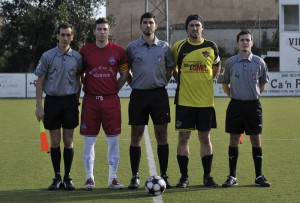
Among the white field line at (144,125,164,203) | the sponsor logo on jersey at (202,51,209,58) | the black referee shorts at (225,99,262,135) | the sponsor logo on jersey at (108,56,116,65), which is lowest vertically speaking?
the white field line at (144,125,164,203)

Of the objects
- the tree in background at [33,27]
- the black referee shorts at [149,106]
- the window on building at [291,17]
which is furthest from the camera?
the tree in background at [33,27]

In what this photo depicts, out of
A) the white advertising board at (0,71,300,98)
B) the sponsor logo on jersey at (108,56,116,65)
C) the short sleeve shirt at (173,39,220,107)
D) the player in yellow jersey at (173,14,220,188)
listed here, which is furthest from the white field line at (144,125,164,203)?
the white advertising board at (0,71,300,98)

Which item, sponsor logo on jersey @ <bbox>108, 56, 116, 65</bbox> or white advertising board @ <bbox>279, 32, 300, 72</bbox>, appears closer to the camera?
sponsor logo on jersey @ <bbox>108, 56, 116, 65</bbox>

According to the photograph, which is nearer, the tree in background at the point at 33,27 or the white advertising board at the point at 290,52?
the white advertising board at the point at 290,52

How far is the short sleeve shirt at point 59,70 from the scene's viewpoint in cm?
824

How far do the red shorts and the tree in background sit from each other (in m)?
40.4

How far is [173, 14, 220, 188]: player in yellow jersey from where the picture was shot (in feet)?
27.3

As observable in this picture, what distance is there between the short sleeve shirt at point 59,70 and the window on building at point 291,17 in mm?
37759

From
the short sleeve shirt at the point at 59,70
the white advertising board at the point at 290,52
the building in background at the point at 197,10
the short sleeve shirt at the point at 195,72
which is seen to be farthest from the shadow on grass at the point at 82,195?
the building in background at the point at 197,10

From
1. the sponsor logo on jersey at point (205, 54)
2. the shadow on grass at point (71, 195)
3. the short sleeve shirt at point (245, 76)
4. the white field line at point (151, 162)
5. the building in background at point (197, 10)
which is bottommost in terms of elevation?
the shadow on grass at point (71, 195)

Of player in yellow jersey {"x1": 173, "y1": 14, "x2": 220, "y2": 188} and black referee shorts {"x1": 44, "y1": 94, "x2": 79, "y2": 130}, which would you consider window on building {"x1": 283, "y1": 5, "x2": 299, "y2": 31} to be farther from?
black referee shorts {"x1": 44, "y1": 94, "x2": 79, "y2": 130}

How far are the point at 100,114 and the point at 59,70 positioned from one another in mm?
763

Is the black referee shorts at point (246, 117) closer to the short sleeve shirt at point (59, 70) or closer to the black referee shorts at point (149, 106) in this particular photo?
the black referee shorts at point (149, 106)

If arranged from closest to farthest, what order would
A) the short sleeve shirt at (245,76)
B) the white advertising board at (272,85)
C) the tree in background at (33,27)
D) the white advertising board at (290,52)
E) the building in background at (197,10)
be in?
the short sleeve shirt at (245,76)
the white advertising board at (272,85)
the white advertising board at (290,52)
the tree in background at (33,27)
the building in background at (197,10)
